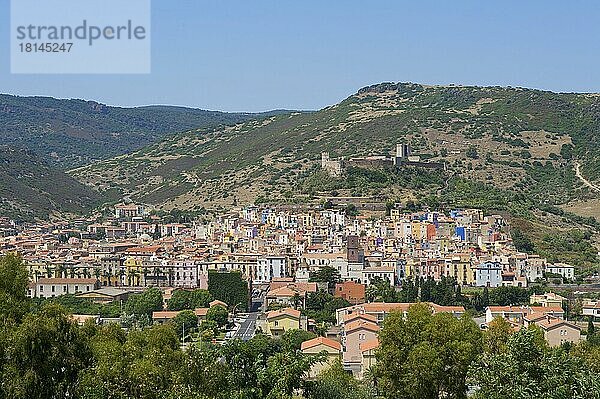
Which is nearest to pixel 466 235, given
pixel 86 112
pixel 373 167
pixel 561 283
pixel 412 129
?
pixel 561 283

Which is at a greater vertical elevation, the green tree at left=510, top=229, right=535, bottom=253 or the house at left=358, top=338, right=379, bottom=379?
the green tree at left=510, top=229, right=535, bottom=253

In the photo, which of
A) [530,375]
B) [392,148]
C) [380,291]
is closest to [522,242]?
[380,291]

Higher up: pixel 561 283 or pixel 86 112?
pixel 86 112

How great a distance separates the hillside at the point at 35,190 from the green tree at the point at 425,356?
49.1 metres

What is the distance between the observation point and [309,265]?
4034 centimetres

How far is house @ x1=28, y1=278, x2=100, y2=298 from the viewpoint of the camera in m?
36.3

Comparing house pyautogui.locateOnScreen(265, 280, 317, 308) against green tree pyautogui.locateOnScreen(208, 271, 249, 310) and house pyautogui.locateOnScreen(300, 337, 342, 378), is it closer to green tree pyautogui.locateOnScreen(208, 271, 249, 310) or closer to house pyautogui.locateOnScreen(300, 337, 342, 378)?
green tree pyautogui.locateOnScreen(208, 271, 249, 310)

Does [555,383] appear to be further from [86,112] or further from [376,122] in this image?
[86,112]

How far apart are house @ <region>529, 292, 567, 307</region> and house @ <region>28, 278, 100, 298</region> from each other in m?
16.2

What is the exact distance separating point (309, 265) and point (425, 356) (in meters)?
22.9

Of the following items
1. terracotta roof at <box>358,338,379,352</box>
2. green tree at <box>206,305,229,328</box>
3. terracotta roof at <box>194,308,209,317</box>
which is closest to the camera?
terracotta roof at <box>358,338,379,352</box>

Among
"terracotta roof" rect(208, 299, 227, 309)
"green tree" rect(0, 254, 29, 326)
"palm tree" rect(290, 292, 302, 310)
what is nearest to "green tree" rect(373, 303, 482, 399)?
"green tree" rect(0, 254, 29, 326)

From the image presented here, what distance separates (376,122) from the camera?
78.5m

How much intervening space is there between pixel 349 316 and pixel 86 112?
14032 cm
